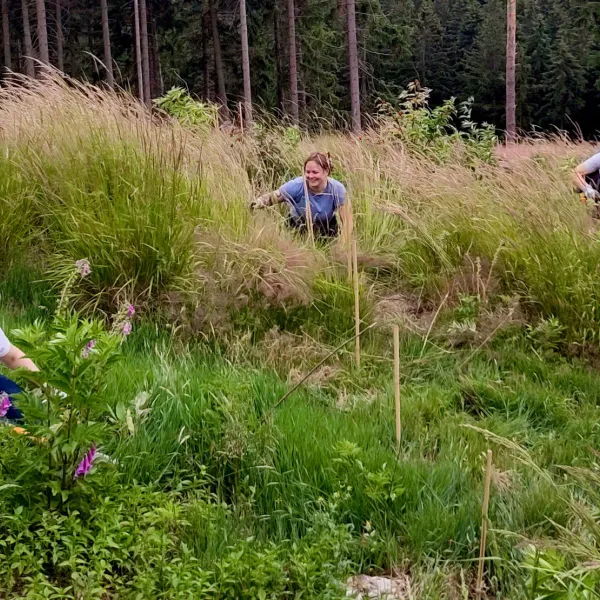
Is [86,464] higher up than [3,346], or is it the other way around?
[3,346]

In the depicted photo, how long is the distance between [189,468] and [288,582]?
0.62 metres

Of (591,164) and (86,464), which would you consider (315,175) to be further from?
(86,464)

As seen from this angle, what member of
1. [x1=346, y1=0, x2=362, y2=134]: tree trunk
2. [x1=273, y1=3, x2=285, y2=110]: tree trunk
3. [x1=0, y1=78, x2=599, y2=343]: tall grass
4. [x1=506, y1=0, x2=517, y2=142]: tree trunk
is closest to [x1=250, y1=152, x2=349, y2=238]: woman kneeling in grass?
[x1=0, y1=78, x2=599, y2=343]: tall grass

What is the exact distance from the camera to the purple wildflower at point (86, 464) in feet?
6.41

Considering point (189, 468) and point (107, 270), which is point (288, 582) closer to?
point (189, 468)

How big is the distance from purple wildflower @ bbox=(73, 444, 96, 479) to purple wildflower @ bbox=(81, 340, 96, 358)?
275 mm

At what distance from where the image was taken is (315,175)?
5.18 m

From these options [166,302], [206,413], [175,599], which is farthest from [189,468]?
[166,302]

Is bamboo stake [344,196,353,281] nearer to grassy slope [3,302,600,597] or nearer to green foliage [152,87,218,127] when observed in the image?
grassy slope [3,302,600,597]

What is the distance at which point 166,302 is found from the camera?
367cm

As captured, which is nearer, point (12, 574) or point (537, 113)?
point (12, 574)

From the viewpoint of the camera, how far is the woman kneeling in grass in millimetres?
5062

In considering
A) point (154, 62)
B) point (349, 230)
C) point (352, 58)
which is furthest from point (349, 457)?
point (154, 62)

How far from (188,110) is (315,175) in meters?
3.43
